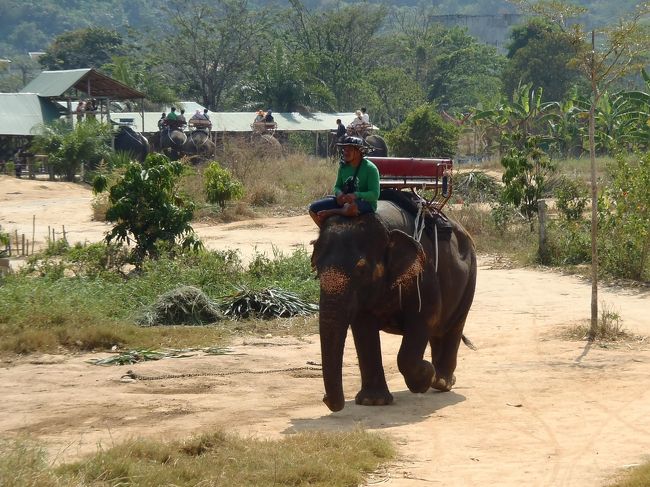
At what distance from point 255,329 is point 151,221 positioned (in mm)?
4328

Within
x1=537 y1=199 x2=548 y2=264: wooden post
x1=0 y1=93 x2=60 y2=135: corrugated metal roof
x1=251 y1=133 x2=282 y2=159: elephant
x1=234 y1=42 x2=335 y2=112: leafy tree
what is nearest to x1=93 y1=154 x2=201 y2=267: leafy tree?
x1=537 y1=199 x2=548 y2=264: wooden post

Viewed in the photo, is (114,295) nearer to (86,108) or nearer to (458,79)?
(86,108)

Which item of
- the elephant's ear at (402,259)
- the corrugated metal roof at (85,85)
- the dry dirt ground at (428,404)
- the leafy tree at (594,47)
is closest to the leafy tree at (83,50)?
the corrugated metal roof at (85,85)

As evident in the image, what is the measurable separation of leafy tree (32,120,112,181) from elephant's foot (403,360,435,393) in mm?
27201

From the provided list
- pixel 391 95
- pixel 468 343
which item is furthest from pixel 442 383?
pixel 391 95

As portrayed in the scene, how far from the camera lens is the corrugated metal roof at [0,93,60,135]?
3994 centimetres

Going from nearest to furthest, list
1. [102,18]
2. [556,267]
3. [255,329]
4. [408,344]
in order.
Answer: [408,344] < [255,329] < [556,267] < [102,18]

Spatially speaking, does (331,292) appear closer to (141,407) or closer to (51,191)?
(141,407)

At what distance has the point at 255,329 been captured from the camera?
1389 centimetres

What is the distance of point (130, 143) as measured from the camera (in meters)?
39.5

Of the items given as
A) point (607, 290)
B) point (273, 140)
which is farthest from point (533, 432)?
point (273, 140)

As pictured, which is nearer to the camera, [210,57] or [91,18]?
[210,57]

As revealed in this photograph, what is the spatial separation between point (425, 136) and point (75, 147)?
34.7 feet

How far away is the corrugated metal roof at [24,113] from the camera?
3994 centimetres
